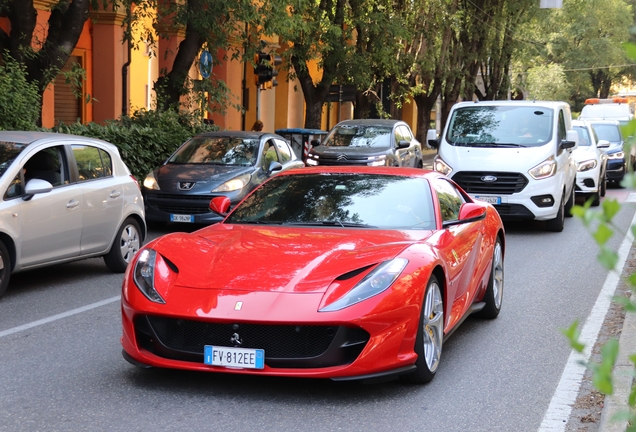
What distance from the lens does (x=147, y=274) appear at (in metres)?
5.86

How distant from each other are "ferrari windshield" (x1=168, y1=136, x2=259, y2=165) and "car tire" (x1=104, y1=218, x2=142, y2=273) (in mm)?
4501

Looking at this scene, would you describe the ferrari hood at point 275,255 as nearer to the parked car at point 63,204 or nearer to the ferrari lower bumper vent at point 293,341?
the ferrari lower bumper vent at point 293,341

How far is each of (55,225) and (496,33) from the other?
38388mm

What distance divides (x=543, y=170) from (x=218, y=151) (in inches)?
200

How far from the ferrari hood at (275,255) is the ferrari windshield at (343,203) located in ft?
0.73

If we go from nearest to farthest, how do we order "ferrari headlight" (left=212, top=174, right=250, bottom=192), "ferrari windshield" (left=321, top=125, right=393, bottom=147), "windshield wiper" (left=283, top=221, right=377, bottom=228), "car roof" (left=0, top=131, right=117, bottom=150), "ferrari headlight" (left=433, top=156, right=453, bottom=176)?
1. "windshield wiper" (left=283, top=221, right=377, bottom=228)
2. "car roof" (left=0, top=131, right=117, bottom=150)
3. "ferrari headlight" (left=212, top=174, right=250, bottom=192)
4. "ferrari headlight" (left=433, top=156, right=453, bottom=176)
5. "ferrari windshield" (left=321, top=125, right=393, bottom=147)

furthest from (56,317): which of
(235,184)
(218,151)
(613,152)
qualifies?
(613,152)

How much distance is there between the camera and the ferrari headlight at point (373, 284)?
17.6ft

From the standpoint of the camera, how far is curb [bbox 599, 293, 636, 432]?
499 centimetres

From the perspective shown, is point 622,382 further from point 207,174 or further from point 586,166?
point 586,166

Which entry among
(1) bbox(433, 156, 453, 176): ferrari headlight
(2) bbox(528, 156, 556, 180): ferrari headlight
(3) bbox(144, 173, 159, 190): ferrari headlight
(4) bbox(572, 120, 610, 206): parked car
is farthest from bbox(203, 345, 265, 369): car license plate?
(4) bbox(572, 120, 610, 206): parked car

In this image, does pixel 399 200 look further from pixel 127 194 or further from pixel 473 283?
pixel 127 194

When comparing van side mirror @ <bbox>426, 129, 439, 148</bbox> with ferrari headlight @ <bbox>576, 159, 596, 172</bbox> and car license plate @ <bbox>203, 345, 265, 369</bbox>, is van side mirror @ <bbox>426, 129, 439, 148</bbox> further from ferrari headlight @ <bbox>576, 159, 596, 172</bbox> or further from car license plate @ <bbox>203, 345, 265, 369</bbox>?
car license plate @ <bbox>203, 345, 265, 369</bbox>

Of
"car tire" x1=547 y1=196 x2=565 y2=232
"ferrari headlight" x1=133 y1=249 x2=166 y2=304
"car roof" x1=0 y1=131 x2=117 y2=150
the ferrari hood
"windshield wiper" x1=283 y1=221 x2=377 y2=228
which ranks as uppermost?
"car roof" x1=0 y1=131 x2=117 y2=150
